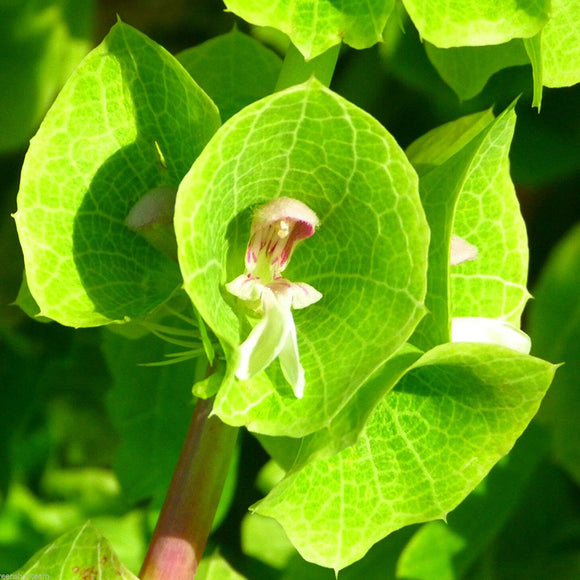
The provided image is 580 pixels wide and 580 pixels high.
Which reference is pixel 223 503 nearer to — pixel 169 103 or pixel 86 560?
pixel 86 560

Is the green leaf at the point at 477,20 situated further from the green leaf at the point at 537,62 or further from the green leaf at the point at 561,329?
the green leaf at the point at 561,329

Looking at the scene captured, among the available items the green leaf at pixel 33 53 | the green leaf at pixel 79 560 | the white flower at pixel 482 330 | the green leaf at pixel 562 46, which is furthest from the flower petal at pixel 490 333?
the green leaf at pixel 33 53

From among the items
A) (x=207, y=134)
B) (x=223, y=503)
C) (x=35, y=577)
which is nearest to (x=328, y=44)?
(x=207, y=134)

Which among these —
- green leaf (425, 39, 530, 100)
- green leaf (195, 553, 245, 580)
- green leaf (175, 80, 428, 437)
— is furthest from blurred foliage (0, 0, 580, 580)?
green leaf (175, 80, 428, 437)

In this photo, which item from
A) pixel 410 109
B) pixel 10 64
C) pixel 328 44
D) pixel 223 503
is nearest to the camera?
pixel 328 44

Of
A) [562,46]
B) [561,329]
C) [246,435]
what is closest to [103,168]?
[562,46]

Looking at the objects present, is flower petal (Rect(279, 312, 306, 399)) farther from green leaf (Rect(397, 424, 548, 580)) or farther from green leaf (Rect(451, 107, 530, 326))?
green leaf (Rect(397, 424, 548, 580))

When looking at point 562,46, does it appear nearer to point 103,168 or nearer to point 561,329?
point 103,168

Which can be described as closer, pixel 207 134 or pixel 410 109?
pixel 207 134
